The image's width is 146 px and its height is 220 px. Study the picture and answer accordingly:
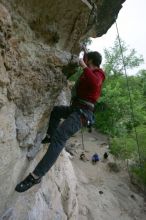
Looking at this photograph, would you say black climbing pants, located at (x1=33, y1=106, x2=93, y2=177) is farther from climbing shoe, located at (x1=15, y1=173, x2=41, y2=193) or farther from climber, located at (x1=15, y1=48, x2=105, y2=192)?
climbing shoe, located at (x1=15, y1=173, x2=41, y2=193)

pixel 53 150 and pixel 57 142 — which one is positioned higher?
pixel 57 142

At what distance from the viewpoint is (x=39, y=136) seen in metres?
6.45

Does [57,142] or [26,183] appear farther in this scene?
[57,142]

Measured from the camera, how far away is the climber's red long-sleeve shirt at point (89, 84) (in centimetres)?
559

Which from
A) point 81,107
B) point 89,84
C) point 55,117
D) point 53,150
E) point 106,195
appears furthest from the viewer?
point 106,195

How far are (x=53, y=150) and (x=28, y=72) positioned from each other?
1450 mm

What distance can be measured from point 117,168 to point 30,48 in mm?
19076

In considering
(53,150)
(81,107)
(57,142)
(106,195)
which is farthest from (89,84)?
(106,195)

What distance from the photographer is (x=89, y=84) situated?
567 centimetres

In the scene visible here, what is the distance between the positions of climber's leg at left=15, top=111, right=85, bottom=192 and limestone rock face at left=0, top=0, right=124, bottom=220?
468 mm

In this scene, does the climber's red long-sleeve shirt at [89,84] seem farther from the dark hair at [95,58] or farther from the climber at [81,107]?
the dark hair at [95,58]

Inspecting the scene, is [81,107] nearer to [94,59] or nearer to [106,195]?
[94,59]

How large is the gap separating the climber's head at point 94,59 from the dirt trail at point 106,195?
689 centimetres

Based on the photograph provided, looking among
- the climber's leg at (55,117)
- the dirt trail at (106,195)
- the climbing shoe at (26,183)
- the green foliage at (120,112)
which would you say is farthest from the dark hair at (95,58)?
the green foliage at (120,112)
